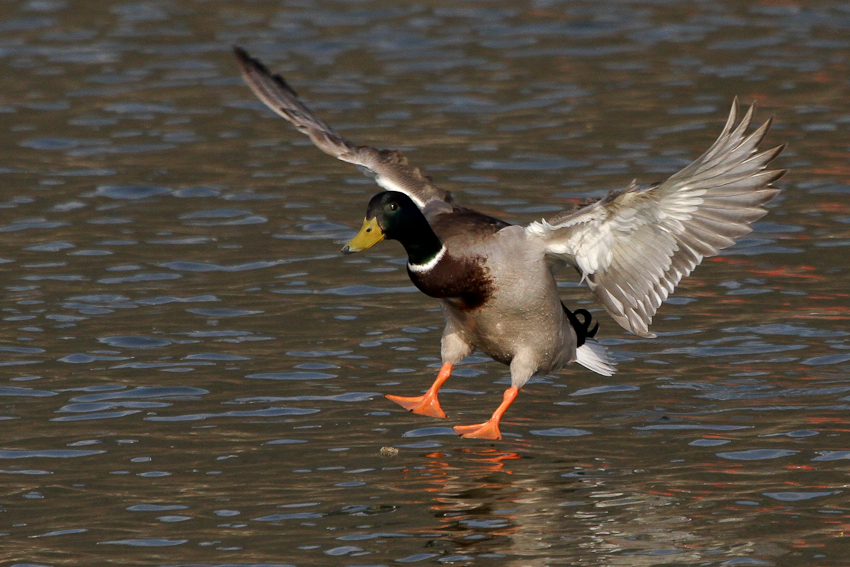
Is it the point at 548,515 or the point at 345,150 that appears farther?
the point at 345,150

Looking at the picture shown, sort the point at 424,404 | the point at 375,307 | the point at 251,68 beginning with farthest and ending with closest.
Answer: the point at 375,307, the point at 251,68, the point at 424,404

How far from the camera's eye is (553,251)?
743 centimetres

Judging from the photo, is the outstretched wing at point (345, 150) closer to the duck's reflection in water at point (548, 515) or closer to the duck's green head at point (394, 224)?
the duck's green head at point (394, 224)

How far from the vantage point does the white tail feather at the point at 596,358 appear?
827cm

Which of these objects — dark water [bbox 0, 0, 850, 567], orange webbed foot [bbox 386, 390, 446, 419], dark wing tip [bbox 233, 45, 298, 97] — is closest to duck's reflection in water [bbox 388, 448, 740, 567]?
dark water [bbox 0, 0, 850, 567]

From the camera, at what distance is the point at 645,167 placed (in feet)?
41.6

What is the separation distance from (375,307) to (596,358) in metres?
2.08

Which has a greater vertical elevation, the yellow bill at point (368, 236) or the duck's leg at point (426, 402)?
the yellow bill at point (368, 236)

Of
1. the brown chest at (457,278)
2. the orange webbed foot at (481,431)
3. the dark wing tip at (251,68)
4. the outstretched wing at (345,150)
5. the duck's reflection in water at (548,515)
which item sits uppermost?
the dark wing tip at (251,68)

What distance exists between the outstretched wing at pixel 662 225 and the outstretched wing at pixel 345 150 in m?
1.32

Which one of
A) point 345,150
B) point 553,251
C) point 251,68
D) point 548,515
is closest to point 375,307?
point 345,150

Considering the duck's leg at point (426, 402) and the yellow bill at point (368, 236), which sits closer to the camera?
the yellow bill at point (368, 236)

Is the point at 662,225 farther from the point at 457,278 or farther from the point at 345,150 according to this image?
the point at 345,150

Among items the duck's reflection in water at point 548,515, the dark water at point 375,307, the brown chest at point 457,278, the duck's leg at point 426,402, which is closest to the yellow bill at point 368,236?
the brown chest at point 457,278
